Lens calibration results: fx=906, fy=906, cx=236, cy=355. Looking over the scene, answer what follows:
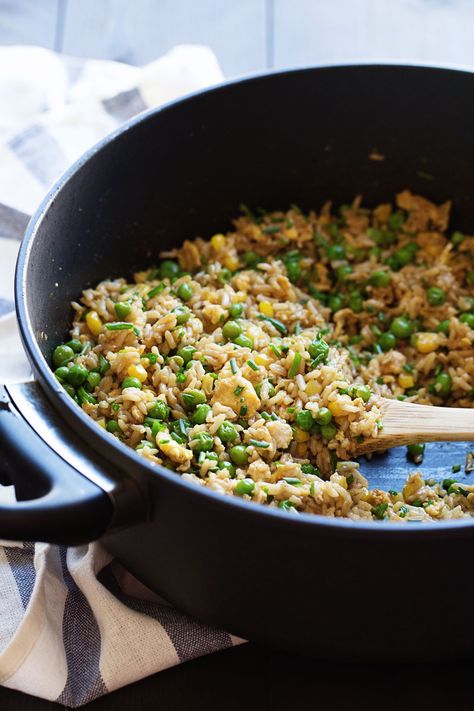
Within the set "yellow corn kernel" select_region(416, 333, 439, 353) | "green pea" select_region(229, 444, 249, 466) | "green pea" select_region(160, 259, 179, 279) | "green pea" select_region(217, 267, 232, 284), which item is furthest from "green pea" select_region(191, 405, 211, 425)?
"yellow corn kernel" select_region(416, 333, 439, 353)

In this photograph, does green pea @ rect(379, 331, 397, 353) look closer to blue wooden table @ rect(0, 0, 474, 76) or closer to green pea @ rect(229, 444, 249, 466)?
green pea @ rect(229, 444, 249, 466)

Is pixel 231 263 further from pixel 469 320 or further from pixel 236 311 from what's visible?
pixel 469 320

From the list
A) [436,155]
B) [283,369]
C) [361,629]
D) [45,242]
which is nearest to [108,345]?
[45,242]

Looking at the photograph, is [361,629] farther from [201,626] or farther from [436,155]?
[436,155]

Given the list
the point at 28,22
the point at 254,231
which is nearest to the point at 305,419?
the point at 254,231

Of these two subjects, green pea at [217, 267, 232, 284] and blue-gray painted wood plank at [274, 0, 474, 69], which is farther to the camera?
blue-gray painted wood plank at [274, 0, 474, 69]

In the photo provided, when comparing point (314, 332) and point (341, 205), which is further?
point (341, 205)
